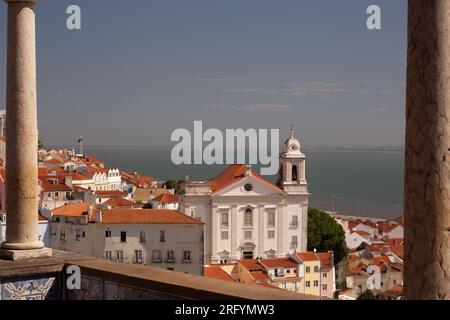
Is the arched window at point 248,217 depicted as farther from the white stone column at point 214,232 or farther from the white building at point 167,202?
the white building at point 167,202

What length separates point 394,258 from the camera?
47844 millimetres

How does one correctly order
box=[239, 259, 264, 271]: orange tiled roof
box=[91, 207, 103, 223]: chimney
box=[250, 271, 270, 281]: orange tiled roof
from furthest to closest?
box=[239, 259, 264, 271]: orange tiled roof < box=[250, 271, 270, 281]: orange tiled roof < box=[91, 207, 103, 223]: chimney

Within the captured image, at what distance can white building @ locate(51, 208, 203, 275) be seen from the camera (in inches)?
1353

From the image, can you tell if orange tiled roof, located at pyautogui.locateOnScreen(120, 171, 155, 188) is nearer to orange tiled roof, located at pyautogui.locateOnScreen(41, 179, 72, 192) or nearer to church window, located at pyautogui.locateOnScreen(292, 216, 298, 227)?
orange tiled roof, located at pyautogui.locateOnScreen(41, 179, 72, 192)

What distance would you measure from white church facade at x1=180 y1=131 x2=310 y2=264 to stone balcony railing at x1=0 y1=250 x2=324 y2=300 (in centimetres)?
3818

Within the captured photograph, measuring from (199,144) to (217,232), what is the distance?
10.5 meters

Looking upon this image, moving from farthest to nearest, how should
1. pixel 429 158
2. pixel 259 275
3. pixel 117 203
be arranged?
pixel 117 203 → pixel 259 275 → pixel 429 158

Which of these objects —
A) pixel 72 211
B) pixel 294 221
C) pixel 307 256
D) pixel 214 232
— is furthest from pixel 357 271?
pixel 72 211

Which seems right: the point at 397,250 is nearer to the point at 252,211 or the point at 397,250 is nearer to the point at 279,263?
the point at 252,211

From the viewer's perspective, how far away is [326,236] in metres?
49.2

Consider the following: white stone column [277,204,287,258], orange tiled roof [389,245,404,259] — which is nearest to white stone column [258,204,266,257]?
white stone column [277,204,287,258]

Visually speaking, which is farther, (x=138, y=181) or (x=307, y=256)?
(x=138, y=181)

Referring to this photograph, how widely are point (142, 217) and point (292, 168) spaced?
14305 millimetres

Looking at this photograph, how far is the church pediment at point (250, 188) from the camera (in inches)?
1772
